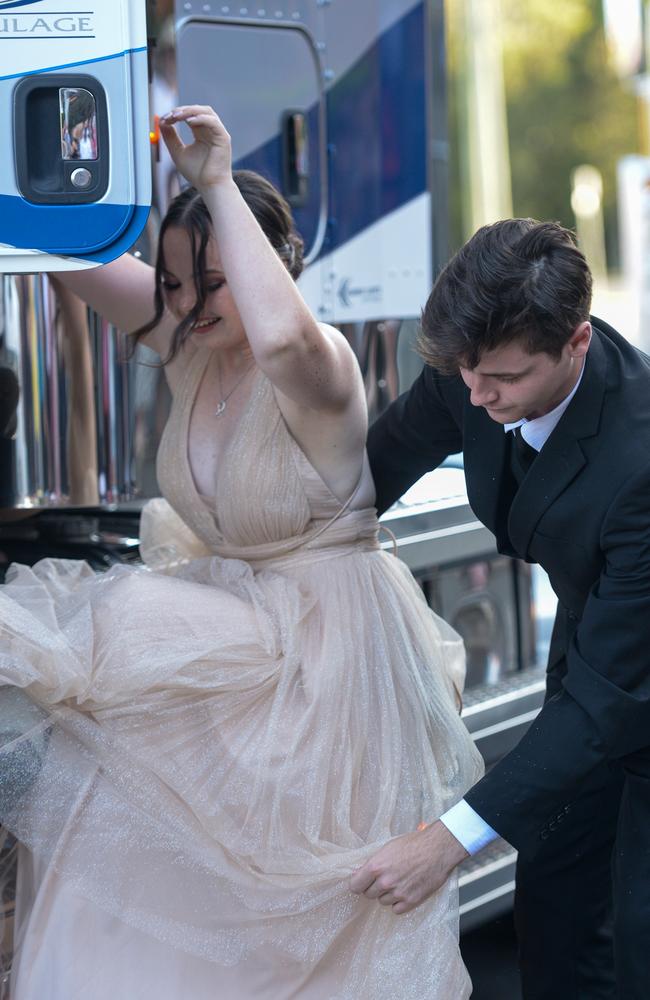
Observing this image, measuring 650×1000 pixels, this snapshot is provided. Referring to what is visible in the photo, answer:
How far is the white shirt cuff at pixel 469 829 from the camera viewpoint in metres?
1.78

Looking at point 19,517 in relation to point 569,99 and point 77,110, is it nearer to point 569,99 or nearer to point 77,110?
point 77,110

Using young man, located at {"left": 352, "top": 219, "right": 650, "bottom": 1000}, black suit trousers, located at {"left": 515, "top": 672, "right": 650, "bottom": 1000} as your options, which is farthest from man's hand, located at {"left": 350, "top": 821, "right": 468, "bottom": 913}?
black suit trousers, located at {"left": 515, "top": 672, "right": 650, "bottom": 1000}

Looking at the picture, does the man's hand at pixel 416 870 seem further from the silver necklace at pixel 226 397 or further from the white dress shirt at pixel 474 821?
the silver necklace at pixel 226 397

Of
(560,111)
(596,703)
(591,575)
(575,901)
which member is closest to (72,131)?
(591,575)

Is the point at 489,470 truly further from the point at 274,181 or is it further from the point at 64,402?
the point at 274,181

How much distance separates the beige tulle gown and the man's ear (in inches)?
24.2

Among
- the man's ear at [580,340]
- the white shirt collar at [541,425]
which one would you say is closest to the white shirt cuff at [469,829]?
the white shirt collar at [541,425]

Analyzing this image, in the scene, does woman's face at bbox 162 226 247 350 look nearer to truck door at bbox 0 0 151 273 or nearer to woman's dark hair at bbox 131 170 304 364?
woman's dark hair at bbox 131 170 304 364

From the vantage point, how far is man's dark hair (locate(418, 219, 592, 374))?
5.46 ft

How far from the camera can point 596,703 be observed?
175 centimetres

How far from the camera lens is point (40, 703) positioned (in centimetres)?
185

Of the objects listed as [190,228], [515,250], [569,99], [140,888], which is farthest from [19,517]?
[569,99]

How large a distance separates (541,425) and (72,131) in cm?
78

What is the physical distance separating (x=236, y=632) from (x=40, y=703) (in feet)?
1.05
